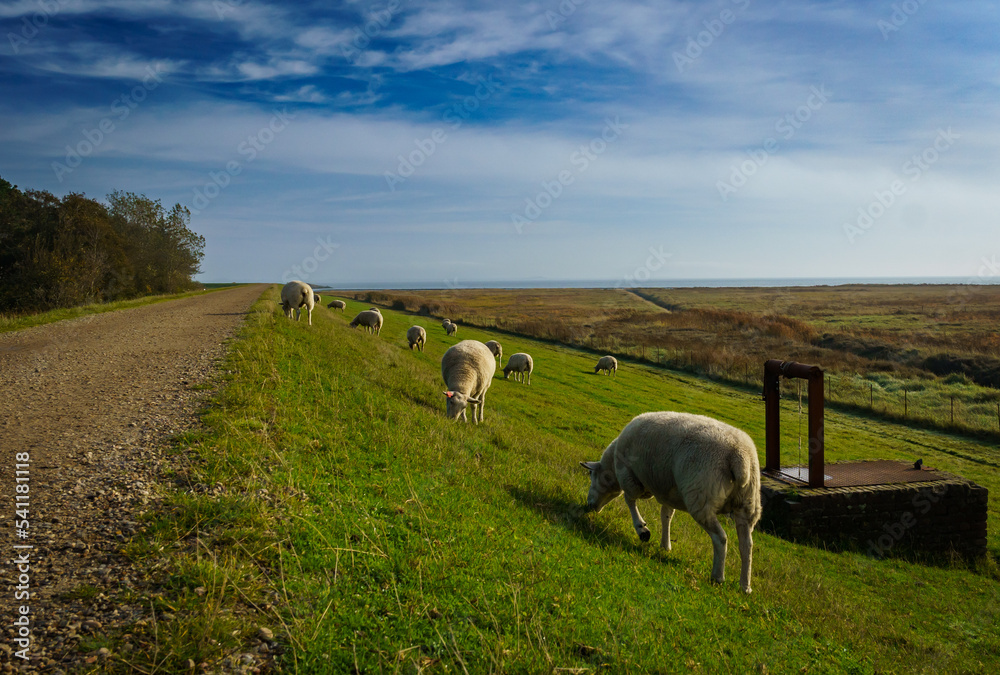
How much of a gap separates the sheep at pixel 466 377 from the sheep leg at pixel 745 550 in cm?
799

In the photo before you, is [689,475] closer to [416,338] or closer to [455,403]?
[455,403]

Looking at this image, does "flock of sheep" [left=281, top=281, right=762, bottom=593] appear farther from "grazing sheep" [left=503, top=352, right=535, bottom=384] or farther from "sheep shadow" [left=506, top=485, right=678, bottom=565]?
"grazing sheep" [left=503, top=352, right=535, bottom=384]

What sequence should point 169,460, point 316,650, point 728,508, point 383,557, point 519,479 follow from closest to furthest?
point 316,650
point 383,557
point 169,460
point 728,508
point 519,479

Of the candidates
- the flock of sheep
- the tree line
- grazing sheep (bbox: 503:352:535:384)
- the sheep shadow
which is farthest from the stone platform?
the tree line

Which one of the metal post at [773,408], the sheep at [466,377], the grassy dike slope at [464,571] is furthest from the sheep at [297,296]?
the metal post at [773,408]

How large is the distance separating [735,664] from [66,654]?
5.85 meters

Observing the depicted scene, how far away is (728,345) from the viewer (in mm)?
54000

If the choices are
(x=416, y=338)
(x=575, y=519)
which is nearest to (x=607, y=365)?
(x=416, y=338)

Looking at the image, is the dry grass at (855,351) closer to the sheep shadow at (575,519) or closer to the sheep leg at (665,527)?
the sheep leg at (665,527)

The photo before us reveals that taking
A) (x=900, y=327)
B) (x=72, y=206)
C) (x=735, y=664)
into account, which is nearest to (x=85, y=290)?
(x=72, y=206)

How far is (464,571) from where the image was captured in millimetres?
5465

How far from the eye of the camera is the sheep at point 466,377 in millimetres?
14508

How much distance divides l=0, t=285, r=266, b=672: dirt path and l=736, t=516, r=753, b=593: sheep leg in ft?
24.8

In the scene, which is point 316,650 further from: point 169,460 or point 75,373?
point 75,373
